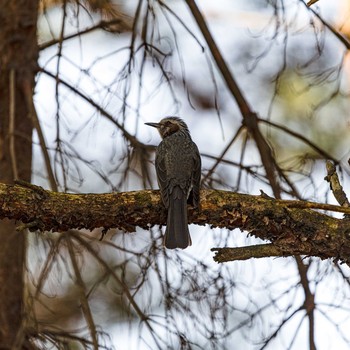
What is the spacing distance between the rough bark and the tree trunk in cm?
140

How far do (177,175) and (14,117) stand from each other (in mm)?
1497

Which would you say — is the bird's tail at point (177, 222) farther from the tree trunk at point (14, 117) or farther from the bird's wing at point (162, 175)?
the tree trunk at point (14, 117)

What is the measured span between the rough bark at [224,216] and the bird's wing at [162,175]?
0.72 feet

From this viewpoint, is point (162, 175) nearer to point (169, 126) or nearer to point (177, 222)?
point (177, 222)

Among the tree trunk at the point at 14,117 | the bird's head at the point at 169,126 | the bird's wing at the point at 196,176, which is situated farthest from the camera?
the bird's head at the point at 169,126

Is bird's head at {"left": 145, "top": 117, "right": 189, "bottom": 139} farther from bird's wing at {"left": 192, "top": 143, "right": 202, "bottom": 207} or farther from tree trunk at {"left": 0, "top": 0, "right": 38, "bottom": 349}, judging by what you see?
tree trunk at {"left": 0, "top": 0, "right": 38, "bottom": 349}

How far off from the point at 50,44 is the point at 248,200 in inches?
97.3

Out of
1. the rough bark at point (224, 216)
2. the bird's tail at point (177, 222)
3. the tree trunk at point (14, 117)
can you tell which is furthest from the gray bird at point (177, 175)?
the tree trunk at point (14, 117)

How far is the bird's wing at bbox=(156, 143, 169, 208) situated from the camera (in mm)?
5522

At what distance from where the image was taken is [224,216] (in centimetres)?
523

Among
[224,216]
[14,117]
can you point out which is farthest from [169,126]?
[224,216]

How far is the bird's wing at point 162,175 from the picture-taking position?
18.1 ft

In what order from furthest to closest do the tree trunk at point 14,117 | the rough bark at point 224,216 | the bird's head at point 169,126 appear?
the bird's head at point 169,126, the tree trunk at point 14,117, the rough bark at point 224,216

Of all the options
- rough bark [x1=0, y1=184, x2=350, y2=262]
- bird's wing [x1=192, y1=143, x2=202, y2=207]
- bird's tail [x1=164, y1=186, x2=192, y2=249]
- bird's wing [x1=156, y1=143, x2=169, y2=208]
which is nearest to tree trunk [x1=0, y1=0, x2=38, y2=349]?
bird's wing [x1=156, y1=143, x2=169, y2=208]
